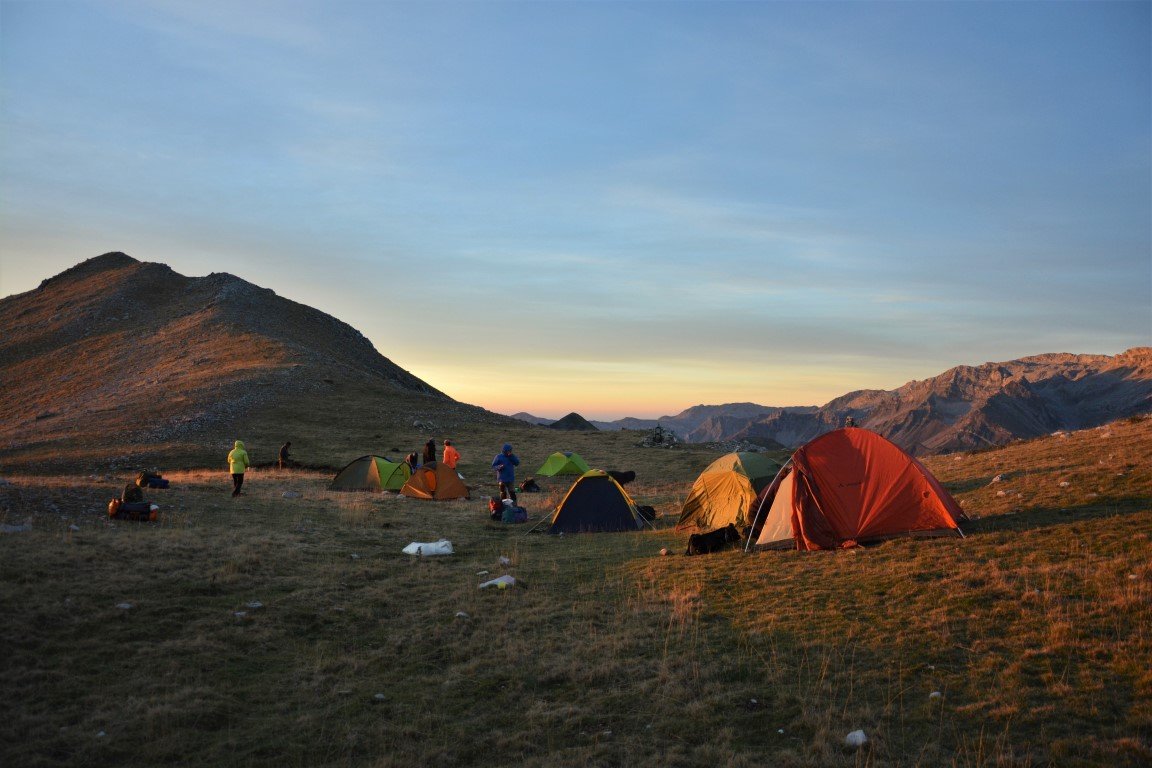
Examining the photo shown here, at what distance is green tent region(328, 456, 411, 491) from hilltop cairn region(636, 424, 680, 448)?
24.6 m

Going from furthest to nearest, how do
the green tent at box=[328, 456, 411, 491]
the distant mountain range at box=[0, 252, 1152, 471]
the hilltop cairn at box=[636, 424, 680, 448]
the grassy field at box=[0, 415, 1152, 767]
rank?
the hilltop cairn at box=[636, 424, 680, 448] < the distant mountain range at box=[0, 252, 1152, 471] < the green tent at box=[328, 456, 411, 491] < the grassy field at box=[0, 415, 1152, 767]

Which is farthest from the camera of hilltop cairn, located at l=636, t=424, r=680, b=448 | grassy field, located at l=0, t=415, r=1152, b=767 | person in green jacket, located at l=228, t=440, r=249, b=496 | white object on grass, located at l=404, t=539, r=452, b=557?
hilltop cairn, located at l=636, t=424, r=680, b=448

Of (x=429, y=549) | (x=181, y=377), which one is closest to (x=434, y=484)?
(x=429, y=549)

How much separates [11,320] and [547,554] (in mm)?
101552

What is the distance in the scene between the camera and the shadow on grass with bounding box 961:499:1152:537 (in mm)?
13125

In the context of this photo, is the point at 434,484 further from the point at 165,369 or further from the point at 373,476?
the point at 165,369

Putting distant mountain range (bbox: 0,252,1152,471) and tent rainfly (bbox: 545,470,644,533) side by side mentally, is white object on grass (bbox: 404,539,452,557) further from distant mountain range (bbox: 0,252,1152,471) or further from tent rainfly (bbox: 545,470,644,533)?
distant mountain range (bbox: 0,252,1152,471)

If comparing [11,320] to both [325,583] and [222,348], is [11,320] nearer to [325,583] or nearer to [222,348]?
[222,348]

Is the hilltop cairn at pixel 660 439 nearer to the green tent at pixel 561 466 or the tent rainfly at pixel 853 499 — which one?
the green tent at pixel 561 466

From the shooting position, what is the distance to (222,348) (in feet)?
223

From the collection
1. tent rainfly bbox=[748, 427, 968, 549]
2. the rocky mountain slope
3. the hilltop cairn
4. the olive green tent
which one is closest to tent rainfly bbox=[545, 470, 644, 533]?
the olive green tent

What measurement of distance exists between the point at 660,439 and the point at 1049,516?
3719cm

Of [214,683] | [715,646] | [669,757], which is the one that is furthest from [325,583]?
[669,757]

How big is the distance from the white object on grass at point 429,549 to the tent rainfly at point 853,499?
6654mm
